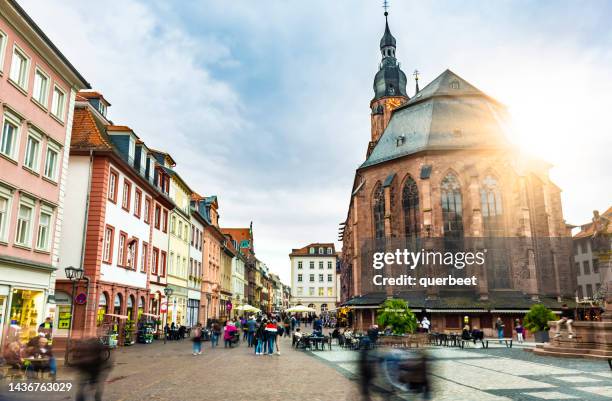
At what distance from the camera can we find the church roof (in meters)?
44.9

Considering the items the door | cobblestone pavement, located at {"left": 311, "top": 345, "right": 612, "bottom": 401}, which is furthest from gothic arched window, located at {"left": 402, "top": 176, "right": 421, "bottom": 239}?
cobblestone pavement, located at {"left": 311, "top": 345, "right": 612, "bottom": 401}

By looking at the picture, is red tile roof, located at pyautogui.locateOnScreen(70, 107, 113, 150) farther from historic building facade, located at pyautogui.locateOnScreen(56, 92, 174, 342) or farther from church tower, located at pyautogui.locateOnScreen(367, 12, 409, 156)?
church tower, located at pyautogui.locateOnScreen(367, 12, 409, 156)

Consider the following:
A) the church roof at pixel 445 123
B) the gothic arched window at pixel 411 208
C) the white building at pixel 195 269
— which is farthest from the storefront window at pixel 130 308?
the church roof at pixel 445 123

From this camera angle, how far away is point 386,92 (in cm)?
7219

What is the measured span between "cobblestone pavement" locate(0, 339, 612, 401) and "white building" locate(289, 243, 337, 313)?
289 ft

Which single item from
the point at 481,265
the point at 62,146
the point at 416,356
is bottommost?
the point at 416,356

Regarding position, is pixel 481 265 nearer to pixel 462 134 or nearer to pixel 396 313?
pixel 462 134

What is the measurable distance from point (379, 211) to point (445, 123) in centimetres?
1042

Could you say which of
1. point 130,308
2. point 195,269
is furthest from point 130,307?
point 195,269

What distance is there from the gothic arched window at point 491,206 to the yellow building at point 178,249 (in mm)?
25207

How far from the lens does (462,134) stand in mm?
45281

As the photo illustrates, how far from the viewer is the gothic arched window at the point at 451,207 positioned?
138 ft

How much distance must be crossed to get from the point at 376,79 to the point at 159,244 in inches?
1987

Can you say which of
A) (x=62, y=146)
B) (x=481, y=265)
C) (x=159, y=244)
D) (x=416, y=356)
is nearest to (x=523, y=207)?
(x=481, y=265)
